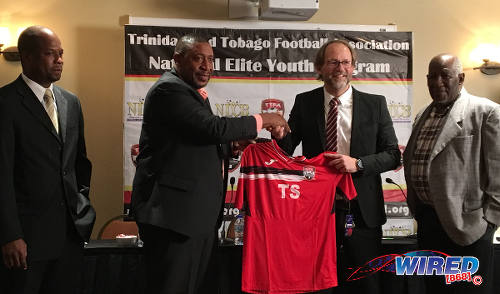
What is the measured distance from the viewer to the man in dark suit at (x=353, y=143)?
2.81m

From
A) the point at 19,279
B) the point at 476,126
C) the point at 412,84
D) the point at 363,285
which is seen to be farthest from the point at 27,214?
the point at 412,84

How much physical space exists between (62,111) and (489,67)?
5054 mm

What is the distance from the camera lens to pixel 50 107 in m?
2.55

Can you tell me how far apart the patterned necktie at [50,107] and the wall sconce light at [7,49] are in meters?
3.15

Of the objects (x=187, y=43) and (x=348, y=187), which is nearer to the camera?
(x=187, y=43)

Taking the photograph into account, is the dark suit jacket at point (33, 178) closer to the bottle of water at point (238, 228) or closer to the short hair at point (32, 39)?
the short hair at point (32, 39)

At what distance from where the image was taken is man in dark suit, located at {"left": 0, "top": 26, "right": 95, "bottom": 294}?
2.32 metres

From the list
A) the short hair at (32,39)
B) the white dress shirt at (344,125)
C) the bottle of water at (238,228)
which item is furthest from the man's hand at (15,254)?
the white dress shirt at (344,125)

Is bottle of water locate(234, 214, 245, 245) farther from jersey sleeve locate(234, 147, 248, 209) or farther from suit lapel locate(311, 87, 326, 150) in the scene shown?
suit lapel locate(311, 87, 326, 150)

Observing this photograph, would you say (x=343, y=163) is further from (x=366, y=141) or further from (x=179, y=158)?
(x=179, y=158)

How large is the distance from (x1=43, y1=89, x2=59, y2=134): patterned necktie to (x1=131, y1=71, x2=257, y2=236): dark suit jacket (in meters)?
0.45

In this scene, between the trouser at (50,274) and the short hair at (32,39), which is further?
the short hair at (32,39)

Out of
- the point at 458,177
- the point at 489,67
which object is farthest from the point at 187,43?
the point at 489,67

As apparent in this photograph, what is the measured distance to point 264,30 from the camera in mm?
5340
